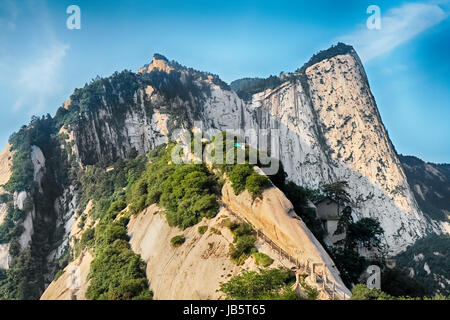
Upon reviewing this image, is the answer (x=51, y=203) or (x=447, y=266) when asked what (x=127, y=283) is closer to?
(x=51, y=203)

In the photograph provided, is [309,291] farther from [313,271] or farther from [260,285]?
[260,285]

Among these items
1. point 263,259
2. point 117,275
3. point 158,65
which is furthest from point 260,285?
point 158,65

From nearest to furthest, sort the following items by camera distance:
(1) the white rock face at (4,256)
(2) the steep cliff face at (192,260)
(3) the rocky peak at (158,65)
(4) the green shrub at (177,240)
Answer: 1. (2) the steep cliff face at (192,260)
2. (4) the green shrub at (177,240)
3. (1) the white rock face at (4,256)
4. (3) the rocky peak at (158,65)

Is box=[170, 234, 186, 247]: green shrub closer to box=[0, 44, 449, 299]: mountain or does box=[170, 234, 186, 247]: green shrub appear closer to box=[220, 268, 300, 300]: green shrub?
box=[0, 44, 449, 299]: mountain

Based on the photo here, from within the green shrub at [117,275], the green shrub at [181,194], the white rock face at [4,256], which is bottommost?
the white rock face at [4,256]

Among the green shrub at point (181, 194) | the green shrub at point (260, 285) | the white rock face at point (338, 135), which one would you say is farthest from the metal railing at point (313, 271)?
the white rock face at point (338, 135)
